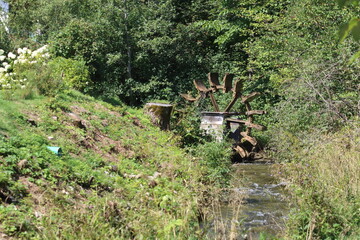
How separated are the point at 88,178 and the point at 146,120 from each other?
6.55m

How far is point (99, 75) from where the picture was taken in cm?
1688

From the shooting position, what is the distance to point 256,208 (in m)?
7.46

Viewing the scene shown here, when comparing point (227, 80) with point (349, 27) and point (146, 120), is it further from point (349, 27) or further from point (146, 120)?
point (349, 27)

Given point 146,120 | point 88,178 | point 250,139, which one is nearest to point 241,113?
point 250,139

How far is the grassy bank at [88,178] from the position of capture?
4.27m

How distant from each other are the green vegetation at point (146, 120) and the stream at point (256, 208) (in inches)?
17.0

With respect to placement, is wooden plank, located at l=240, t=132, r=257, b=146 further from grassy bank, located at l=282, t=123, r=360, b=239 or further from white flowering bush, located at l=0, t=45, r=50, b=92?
white flowering bush, located at l=0, t=45, r=50, b=92

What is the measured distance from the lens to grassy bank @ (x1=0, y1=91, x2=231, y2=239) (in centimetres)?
427

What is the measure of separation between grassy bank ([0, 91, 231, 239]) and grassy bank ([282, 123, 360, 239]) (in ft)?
4.09

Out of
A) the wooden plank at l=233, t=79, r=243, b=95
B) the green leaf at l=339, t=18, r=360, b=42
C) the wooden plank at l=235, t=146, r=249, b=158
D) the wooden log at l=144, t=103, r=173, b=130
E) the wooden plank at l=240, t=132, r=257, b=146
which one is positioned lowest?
the wooden plank at l=235, t=146, r=249, b=158

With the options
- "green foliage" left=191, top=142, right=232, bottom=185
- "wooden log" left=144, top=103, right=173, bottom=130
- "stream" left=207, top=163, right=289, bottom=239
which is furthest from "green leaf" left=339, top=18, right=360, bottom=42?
"wooden log" left=144, top=103, right=173, bottom=130

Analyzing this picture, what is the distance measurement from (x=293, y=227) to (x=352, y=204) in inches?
34.5

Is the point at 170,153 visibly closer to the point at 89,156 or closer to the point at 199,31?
the point at 89,156

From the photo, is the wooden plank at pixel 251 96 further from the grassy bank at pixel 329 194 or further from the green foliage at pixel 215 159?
the grassy bank at pixel 329 194
